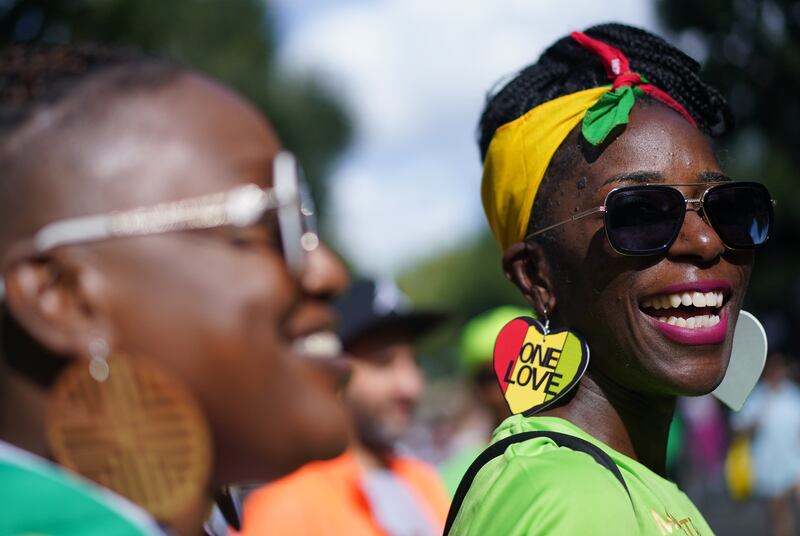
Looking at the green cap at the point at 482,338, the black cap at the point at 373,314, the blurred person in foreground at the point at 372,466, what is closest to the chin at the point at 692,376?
the blurred person in foreground at the point at 372,466

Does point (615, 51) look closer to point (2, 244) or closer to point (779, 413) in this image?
point (2, 244)

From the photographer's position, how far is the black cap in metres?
4.66

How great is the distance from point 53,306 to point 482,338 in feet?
14.3

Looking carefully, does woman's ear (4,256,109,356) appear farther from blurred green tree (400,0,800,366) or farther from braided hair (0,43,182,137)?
blurred green tree (400,0,800,366)

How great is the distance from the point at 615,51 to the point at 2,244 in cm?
156

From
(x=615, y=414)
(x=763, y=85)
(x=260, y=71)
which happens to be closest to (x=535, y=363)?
(x=615, y=414)

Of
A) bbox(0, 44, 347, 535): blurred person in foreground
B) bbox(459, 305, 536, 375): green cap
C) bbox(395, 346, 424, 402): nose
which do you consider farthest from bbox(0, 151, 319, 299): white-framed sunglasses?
bbox(459, 305, 536, 375): green cap

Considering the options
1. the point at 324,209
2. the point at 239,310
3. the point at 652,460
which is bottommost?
the point at 324,209

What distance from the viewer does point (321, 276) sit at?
150cm

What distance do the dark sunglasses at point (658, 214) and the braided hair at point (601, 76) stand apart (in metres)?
0.35

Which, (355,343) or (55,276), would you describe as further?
(355,343)

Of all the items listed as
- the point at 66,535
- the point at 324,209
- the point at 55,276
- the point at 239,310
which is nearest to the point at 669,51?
the point at 239,310

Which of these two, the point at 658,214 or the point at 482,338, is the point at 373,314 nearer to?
the point at 482,338

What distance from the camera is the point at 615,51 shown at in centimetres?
236
